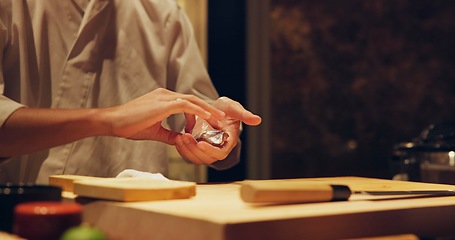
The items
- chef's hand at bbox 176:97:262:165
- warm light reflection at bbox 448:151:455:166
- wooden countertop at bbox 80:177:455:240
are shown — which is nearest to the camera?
wooden countertop at bbox 80:177:455:240

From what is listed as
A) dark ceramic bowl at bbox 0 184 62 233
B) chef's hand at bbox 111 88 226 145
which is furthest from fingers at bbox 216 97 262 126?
dark ceramic bowl at bbox 0 184 62 233

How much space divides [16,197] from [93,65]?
96 centimetres

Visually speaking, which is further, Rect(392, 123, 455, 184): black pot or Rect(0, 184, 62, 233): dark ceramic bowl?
Rect(392, 123, 455, 184): black pot

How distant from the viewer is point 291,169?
13.5 feet

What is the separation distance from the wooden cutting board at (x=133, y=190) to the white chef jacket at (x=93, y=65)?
701mm

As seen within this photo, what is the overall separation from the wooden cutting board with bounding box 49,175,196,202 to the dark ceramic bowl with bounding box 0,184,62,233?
3.6 inches

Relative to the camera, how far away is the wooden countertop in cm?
84

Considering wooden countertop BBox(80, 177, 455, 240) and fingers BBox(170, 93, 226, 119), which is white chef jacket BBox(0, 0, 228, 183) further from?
wooden countertop BBox(80, 177, 455, 240)

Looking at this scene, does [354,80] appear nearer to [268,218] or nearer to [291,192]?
[291,192]

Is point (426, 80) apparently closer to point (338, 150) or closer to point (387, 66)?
point (387, 66)

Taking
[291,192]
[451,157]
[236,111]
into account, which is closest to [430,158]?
[451,157]

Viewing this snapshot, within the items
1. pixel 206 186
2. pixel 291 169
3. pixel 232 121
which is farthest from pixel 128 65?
pixel 291 169

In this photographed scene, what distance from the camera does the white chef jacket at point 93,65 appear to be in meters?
1.76

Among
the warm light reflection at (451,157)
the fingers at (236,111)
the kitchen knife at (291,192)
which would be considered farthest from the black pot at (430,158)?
the kitchen knife at (291,192)
